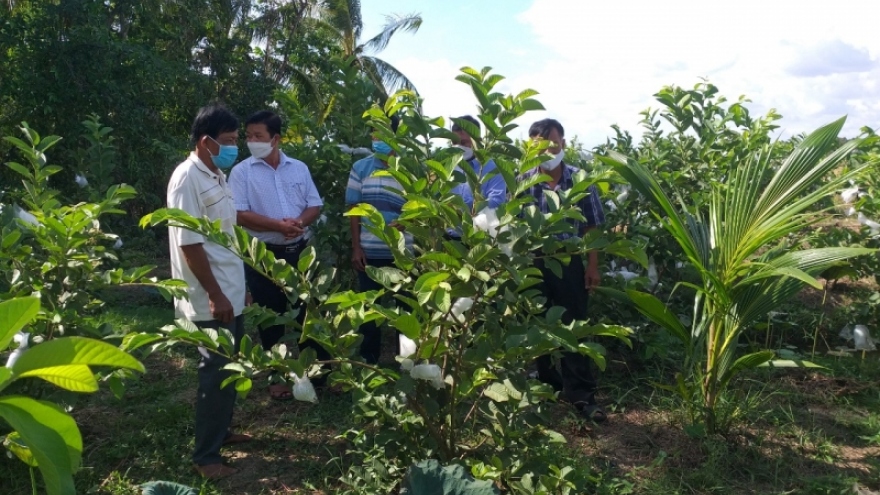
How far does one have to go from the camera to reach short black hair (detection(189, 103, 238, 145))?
10.5 feet

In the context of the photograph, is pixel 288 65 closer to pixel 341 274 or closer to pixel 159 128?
pixel 159 128

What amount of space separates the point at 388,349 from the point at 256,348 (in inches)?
95.3

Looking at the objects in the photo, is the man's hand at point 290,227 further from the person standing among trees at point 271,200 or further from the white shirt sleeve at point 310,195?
the white shirt sleeve at point 310,195

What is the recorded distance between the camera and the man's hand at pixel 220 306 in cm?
306

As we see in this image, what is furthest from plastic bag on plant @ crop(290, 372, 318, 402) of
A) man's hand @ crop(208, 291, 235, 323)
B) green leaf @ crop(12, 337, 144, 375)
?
green leaf @ crop(12, 337, 144, 375)

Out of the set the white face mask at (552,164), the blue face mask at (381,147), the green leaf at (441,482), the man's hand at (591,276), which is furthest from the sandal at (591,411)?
the blue face mask at (381,147)

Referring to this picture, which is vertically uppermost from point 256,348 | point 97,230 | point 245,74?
point 245,74

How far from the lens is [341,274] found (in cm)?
507

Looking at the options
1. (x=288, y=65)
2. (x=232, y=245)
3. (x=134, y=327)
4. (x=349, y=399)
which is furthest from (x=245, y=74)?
(x=232, y=245)

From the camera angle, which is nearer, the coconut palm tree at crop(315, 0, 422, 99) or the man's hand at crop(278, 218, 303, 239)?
the man's hand at crop(278, 218, 303, 239)

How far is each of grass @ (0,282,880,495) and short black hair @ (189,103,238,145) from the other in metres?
1.00

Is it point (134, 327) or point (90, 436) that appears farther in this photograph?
point (134, 327)

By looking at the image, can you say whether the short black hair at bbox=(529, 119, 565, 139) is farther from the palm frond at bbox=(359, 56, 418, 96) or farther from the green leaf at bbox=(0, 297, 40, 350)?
the palm frond at bbox=(359, 56, 418, 96)

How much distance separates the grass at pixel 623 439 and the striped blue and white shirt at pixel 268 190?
851 mm
